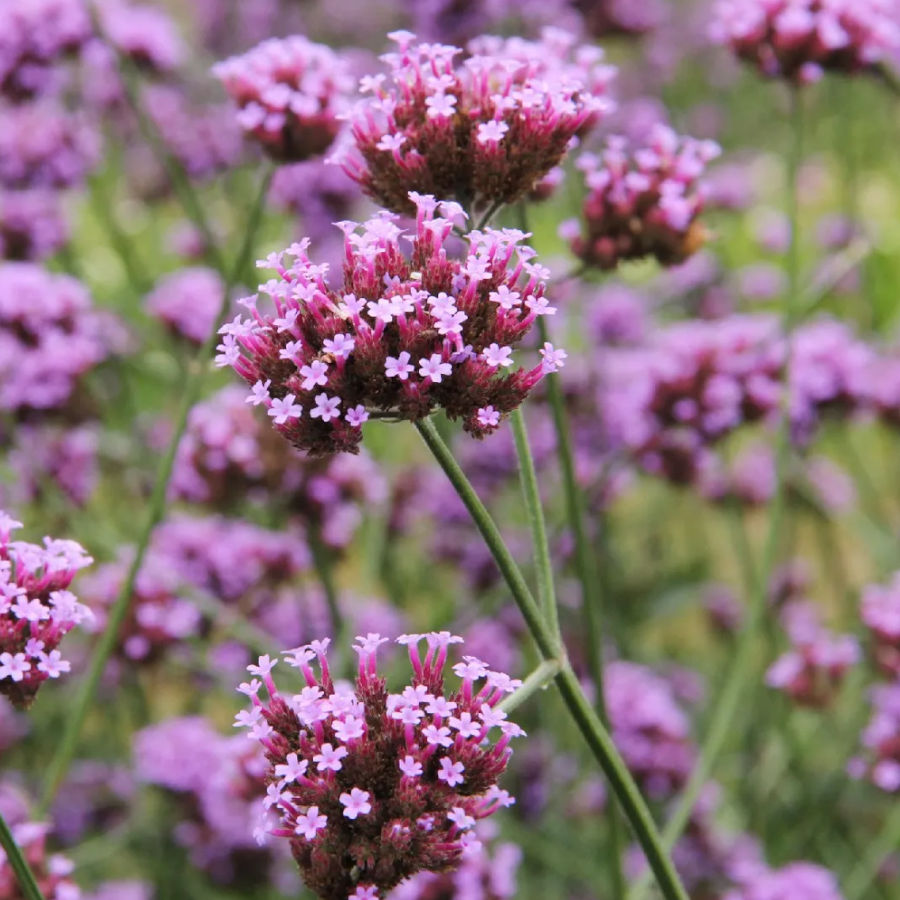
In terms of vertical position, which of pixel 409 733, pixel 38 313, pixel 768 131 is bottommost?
pixel 409 733

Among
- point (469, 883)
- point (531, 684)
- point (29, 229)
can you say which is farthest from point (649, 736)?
point (29, 229)

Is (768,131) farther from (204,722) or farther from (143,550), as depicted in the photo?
(143,550)

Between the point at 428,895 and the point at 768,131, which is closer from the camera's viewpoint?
the point at 428,895

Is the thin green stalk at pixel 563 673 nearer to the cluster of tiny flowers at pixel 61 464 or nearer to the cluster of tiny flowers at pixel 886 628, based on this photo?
the cluster of tiny flowers at pixel 886 628

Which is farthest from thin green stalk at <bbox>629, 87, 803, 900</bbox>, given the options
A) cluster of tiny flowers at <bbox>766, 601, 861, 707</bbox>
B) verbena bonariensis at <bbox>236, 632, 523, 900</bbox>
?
verbena bonariensis at <bbox>236, 632, 523, 900</bbox>

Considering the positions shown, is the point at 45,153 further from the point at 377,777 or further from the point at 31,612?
the point at 377,777

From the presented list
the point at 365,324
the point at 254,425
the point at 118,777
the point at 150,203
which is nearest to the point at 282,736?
the point at 365,324

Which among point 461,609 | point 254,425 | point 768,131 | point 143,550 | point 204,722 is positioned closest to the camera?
point 143,550
